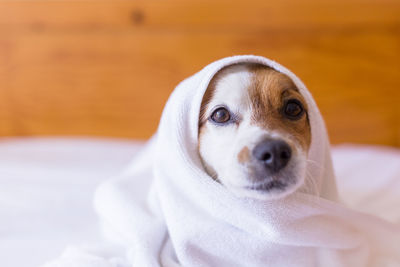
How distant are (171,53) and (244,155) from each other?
5.12 ft

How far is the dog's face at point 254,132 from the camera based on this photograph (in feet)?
Result: 3.51

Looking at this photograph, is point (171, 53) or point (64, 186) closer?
point (64, 186)

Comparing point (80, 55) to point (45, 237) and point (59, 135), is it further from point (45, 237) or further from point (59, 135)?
point (45, 237)

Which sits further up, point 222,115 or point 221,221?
point 222,115

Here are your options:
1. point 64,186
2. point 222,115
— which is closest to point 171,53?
point 64,186

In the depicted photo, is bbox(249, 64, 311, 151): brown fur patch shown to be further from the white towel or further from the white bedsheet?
the white bedsheet

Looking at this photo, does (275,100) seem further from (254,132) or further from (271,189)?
(271,189)

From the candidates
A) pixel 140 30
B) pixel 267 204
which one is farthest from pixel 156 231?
pixel 140 30

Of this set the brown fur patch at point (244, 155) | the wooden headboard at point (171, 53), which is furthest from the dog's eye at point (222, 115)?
the wooden headboard at point (171, 53)

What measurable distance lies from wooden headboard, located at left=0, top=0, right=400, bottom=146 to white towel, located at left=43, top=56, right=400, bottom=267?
1191 mm

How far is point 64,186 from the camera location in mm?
1990

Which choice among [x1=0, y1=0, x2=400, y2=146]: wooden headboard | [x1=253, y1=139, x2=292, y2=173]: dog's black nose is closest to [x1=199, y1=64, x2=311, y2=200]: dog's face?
[x1=253, y1=139, x2=292, y2=173]: dog's black nose

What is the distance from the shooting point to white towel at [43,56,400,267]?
1.13 m

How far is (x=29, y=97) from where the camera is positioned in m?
2.58
